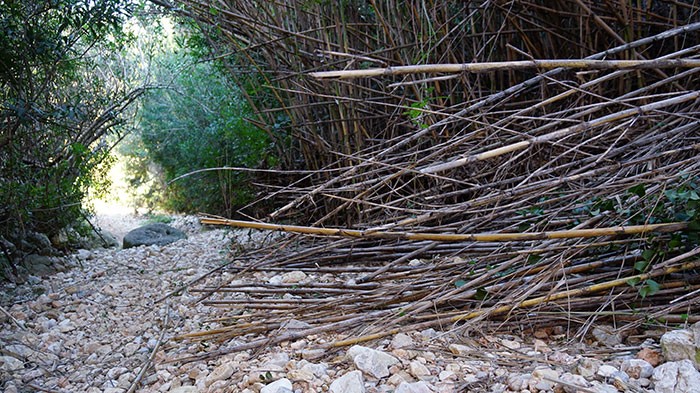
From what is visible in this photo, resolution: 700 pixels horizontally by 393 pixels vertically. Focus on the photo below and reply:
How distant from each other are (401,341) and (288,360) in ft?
1.04

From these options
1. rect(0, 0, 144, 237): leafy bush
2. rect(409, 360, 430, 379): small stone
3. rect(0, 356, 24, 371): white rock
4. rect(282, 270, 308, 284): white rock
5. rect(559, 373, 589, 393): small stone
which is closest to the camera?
rect(559, 373, 589, 393): small stone

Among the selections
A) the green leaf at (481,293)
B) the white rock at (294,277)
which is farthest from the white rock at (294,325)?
the white rock at (294,277)

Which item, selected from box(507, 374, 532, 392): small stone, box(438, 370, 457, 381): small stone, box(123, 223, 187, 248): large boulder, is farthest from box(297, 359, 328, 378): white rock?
box(123, 223, 187, 248): large boulder

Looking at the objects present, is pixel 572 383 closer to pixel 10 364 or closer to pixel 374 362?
pixel 374 362

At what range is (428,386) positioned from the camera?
1.20m

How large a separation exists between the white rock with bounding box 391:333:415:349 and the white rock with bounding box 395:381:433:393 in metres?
0.23

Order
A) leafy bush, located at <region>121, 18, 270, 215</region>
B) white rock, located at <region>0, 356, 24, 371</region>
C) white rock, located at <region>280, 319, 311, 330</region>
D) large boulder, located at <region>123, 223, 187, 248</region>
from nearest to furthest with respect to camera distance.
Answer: white rock, located at <region>280, 319, 311, 330</region> → white rock, located at <region>0, 356, 24, 371</region> → leafy bush, located at <region>121, 18, 270, 215</region> → large boulder, located at <region>123, 223, 187, 248</region>

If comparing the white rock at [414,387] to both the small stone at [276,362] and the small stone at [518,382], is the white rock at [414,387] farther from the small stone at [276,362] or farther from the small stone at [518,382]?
the small stone at [276,362]

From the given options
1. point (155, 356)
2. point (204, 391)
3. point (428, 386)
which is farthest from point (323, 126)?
point (428, 386)

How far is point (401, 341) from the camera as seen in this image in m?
1.46

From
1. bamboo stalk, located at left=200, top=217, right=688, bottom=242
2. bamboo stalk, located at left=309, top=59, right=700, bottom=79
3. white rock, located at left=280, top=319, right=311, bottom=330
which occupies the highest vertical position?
bamboo stalk, located at left=309, top=59, right=700, bottom=79

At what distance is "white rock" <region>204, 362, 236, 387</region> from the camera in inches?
58.5

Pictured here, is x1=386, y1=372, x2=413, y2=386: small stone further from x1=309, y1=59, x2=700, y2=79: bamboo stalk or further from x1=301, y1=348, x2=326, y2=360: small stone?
x1=309, y1=59, x2=700, y2=79: bamboo stalk

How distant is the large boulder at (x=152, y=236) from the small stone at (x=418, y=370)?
3.86 m
